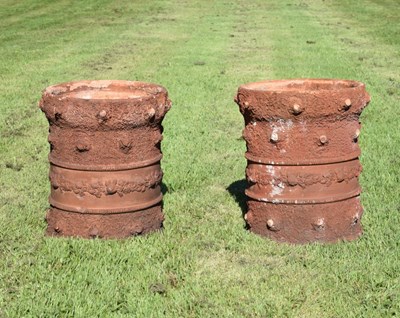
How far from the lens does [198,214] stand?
252 inches

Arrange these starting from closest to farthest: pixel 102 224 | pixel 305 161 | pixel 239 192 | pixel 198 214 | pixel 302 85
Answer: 1. pixel 305 161
2. pixel 102 224
3. pixel 198 214
4. pixel 302 85
5. pixel 239 192

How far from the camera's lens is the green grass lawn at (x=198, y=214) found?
187 inches

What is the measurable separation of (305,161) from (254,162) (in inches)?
16.1

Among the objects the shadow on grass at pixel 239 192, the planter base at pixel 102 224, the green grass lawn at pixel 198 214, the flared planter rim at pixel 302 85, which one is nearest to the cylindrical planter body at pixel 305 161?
the green grass lawn at pixel 198 214

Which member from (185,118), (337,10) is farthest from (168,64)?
(337,10)

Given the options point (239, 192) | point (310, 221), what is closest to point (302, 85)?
point (239, 192)

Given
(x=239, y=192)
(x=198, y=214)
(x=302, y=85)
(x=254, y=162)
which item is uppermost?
(x=302, y=85)

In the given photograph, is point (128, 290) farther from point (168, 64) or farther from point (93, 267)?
point (168, 64)

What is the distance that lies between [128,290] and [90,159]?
1162mm

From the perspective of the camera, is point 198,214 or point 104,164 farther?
point 198,214

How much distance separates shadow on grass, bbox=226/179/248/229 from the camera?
21.8 ft

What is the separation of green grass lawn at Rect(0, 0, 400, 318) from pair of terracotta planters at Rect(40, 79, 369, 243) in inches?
6.8

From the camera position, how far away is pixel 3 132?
970 cm

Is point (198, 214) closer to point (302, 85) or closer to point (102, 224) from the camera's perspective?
point (102, 224)
